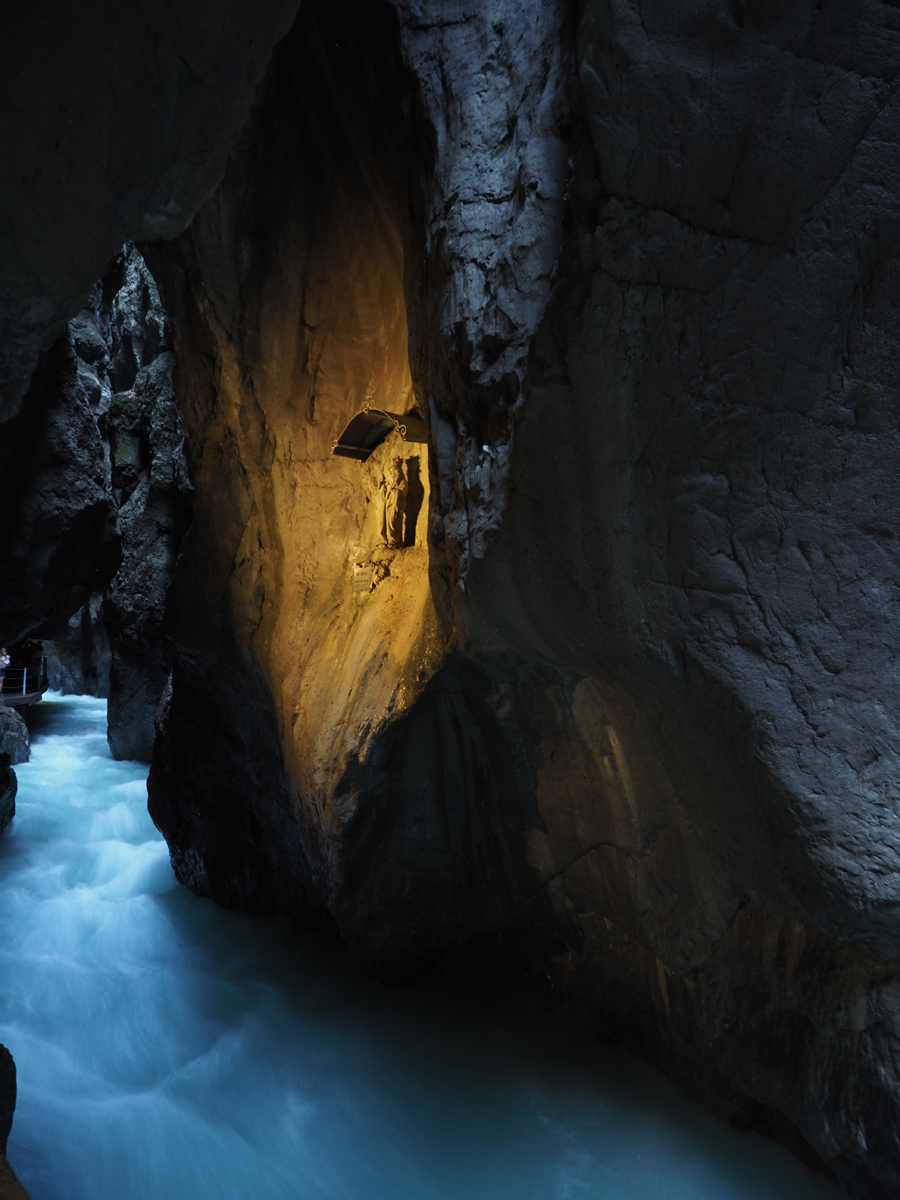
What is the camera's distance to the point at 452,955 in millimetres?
5512

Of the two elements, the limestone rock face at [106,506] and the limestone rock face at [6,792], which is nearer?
the limestone rock face at [106,506]

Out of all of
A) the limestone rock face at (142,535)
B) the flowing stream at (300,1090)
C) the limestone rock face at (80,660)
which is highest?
the limestone rock face at (142,535)

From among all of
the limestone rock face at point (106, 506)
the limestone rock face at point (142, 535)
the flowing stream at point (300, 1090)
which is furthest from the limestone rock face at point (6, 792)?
the flowing stream at point (300, 1090)

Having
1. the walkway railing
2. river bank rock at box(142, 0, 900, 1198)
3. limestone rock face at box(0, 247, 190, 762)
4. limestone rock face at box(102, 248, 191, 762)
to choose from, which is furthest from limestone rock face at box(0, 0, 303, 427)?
the walkway railing

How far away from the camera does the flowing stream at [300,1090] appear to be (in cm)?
381

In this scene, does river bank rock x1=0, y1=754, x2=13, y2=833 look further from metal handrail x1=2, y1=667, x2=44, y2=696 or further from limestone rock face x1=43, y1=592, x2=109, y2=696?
limestone rock face x1=43, y1=592, x2=109, y2=696

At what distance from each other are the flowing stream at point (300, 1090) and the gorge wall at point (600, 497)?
31 centimetres

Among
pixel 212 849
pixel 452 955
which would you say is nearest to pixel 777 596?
pixel 452 955

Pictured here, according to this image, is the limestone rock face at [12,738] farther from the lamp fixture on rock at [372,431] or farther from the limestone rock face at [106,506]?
the lamp fixture on rock at [372,431]

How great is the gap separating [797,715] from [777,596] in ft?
1.44

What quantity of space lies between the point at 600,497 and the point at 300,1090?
13.6ft

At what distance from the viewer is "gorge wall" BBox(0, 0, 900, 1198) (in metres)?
2.53

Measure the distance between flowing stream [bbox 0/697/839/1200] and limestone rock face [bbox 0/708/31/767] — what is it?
115 inches

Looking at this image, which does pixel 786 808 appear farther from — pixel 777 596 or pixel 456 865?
pixel 456 865
